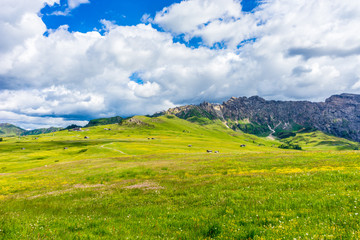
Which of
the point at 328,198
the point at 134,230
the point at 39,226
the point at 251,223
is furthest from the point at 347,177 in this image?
the point at 39,226

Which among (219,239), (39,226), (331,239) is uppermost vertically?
(331,239)

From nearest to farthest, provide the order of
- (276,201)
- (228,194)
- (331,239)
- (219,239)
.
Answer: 1. (331,239)
2. (219,239)
3. (276,201)
4. (228,194)

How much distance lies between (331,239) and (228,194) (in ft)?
27.0

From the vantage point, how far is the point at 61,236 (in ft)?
28.1

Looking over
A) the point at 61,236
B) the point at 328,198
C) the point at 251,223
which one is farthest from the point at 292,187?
the point at 61,236

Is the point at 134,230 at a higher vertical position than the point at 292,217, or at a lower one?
lower

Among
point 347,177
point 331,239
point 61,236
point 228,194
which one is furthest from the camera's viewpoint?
point 347,177

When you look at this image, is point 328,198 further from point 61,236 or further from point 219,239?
point 61,236

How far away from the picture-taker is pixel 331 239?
6.16 m

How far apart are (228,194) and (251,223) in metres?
5.53

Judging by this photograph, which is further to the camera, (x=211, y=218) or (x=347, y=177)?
(x=347, y=177)

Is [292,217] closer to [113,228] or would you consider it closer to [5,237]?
[113,228]

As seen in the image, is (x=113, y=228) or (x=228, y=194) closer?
(x=113, y=228)

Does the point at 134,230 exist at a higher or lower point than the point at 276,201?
lower
